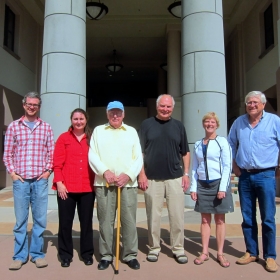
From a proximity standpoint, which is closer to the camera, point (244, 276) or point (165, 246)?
point (244, 276)

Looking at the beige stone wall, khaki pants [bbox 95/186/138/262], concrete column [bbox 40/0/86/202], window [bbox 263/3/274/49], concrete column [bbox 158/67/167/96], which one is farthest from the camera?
concrete column [bbox 158/67/167/96]

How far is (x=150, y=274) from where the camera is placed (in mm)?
3525

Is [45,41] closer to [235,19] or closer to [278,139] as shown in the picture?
[278,139]

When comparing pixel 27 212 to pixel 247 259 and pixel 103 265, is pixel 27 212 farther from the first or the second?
pixel 247 259

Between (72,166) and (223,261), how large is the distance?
2109 millimetres

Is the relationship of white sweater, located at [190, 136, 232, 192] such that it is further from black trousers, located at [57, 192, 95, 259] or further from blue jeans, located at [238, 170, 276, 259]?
black trousers, located at [57, 192, 95, 259]

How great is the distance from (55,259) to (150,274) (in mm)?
1269

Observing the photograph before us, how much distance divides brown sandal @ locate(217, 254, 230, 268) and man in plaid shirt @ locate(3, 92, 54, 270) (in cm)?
207

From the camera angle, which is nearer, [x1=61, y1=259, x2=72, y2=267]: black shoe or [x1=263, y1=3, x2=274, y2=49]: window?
[x1=61, y1=259, x2=72, y2=267]: black shoe

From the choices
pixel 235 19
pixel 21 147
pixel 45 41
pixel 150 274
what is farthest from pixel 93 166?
pixel 235 19

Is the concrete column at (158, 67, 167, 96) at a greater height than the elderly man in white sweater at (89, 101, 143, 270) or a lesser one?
greater

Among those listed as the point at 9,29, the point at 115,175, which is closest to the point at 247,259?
the point at 115,175

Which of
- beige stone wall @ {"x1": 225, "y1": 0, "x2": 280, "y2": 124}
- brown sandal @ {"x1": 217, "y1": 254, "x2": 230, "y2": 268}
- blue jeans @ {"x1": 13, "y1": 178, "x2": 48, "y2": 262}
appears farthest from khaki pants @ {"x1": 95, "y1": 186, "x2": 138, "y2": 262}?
beige stone wall @ {"x1": 225, "y1": 0, "x2": 280, "y2": 124}

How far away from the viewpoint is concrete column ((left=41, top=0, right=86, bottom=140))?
6973 mm
